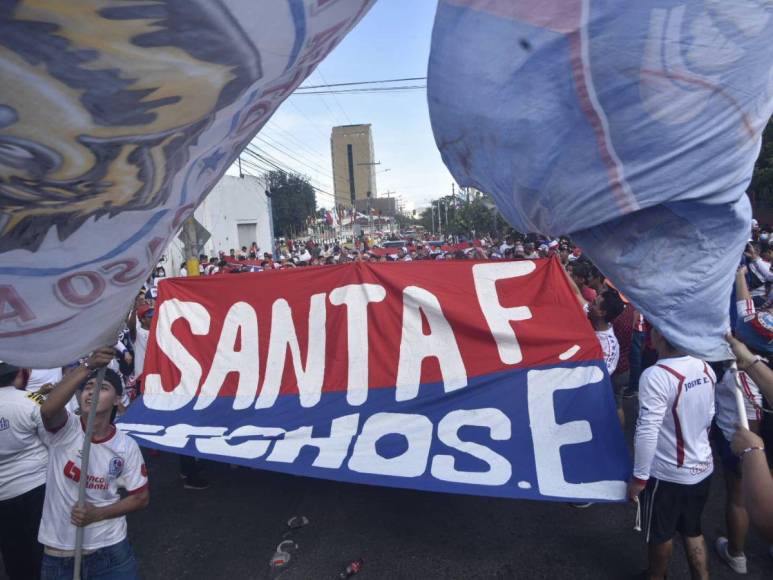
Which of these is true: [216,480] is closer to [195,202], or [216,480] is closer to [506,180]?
[195,202]

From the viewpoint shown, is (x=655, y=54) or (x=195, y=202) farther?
(x=195, y=202)

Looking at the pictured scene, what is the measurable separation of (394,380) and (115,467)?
2243 millimetres

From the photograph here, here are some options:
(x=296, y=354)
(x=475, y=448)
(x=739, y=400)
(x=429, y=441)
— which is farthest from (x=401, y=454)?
(x=739, y=400)

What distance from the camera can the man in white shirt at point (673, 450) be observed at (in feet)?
9.41

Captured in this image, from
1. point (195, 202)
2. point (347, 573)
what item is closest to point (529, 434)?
point (347, 573)

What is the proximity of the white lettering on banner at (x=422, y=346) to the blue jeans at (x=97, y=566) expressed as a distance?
7.21 ft

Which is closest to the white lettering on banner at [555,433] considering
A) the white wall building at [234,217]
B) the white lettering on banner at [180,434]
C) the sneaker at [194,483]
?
the white lettering on banner at [180,434]

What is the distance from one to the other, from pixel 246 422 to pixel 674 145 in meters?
3.92

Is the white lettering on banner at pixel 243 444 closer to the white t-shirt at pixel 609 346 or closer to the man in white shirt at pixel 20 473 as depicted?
the man in white shirt at pixel 20 473

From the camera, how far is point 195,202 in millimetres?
1645

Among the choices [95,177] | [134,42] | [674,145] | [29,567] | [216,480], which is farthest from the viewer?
[216,480]

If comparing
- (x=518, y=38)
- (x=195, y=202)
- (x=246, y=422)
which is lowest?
(x=246, y=422)

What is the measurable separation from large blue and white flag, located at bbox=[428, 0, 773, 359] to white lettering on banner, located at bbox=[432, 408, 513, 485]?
2.19m

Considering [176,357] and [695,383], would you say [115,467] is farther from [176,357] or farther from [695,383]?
[695,383]
